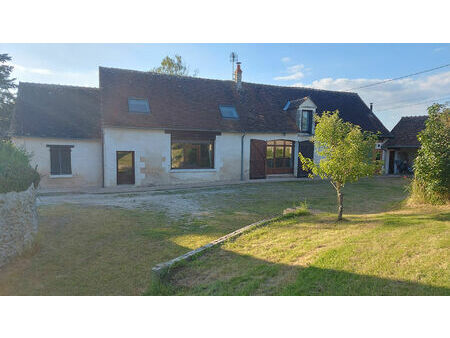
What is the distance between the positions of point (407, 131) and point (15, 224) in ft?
89.6

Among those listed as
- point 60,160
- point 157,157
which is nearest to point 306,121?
point 157,157

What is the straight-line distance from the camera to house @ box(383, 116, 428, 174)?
23.5 m

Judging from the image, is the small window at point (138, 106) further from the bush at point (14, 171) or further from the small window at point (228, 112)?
the bush at point (14, 171)

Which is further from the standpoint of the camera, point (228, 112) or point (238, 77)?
point (238, 77)

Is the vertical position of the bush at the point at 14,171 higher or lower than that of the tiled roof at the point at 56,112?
lower

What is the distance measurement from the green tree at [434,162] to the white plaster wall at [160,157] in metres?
10.1

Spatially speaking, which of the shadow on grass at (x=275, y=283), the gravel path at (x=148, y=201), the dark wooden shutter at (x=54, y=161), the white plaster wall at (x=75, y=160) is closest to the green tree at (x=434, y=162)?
the shadow on grass at (x=275, y=283)

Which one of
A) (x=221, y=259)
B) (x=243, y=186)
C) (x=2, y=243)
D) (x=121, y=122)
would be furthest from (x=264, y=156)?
(x=2, y=243)

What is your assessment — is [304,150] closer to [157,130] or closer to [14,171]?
[157,130]

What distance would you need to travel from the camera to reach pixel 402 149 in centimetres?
2436

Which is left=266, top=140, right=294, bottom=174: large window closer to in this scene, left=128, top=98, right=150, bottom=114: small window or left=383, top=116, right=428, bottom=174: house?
left=128, top=98, right=150, bottom=114: small window

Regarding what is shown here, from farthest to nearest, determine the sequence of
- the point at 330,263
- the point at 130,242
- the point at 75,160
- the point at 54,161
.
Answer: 1. the point at 75,160
2. the point at 54,161
3. the point at 130,242
4. the point at 330,263

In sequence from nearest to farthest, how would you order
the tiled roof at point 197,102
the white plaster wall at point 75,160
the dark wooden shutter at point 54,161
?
1. the white plaster wall at point 75,160
2. the dark wooden shutter at point 54,161
3. the tiled roof at point 197,102

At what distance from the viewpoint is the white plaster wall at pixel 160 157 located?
1496 cm
